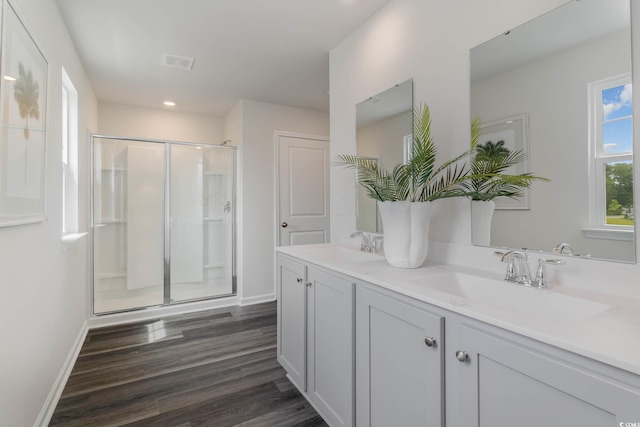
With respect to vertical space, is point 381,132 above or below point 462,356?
above

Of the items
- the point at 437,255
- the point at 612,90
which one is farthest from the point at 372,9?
the point at 437,255

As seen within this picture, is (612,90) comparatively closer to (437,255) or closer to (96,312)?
(437,255)

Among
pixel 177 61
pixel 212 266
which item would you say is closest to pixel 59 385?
pixel 212 266

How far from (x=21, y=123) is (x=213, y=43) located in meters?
1.58

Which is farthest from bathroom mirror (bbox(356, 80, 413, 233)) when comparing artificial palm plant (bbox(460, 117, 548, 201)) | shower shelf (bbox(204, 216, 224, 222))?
→ shower shelf (bbox(204, 216, 224, 222))

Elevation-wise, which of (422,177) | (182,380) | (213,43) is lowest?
(182,380)

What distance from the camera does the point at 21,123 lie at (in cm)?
129

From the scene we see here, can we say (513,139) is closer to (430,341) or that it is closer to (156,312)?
(430,341)

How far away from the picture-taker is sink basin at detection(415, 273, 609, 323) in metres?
0.96

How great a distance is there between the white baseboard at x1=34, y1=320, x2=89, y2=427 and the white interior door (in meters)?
2.15

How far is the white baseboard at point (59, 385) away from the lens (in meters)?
1.61

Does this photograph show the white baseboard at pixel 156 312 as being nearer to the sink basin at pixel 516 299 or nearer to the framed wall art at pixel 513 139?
the sink basin at pixel 516 299

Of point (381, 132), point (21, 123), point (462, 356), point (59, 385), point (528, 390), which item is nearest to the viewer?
point (528, 390)

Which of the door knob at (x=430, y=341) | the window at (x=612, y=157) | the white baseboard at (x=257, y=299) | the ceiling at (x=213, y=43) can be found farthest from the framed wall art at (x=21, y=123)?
the white baseboard at (x=257, y=299)
